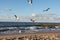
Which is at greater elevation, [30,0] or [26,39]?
[30,0]

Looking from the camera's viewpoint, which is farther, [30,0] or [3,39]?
[3,39]

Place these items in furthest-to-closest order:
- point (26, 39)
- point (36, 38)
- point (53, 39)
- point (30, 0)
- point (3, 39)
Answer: point (53, 39) < point (36, 38) < point (26, 39) < point (3, 39) < point (30, 0)

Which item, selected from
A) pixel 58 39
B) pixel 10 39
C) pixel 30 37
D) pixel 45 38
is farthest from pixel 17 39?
pixel 58 39

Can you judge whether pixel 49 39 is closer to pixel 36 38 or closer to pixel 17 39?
pixel 36 38

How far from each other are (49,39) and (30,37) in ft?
11.5

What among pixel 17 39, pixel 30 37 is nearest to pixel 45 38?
pixel 30 37

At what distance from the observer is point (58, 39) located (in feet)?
111

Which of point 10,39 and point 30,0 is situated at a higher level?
point 30,0

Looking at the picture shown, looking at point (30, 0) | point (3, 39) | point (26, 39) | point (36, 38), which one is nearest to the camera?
point (30, 0)

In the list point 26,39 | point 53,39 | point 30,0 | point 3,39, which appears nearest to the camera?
point 30,0

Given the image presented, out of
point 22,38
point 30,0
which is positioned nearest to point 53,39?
point 22,38

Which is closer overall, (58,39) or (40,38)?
(40,38)

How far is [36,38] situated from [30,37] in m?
0.93

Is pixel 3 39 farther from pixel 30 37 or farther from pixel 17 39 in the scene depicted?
pixel 30 37
